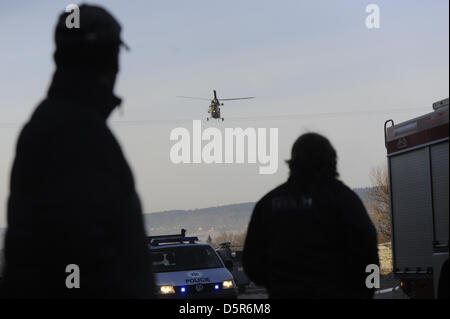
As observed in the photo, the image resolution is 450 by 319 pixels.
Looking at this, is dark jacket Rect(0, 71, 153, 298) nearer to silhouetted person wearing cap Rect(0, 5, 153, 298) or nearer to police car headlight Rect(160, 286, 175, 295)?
silhouetted person wearing cap Rect(0, 5, 153, 298)

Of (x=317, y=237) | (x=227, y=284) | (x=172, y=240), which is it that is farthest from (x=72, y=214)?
(x=172, y=240)

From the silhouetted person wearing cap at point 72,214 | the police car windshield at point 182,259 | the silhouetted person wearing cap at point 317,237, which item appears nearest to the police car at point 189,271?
the police car windshield at point 182,259

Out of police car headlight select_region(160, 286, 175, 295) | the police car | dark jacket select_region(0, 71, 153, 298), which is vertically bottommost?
police car headlight select_region(160, 286, 175, 295)

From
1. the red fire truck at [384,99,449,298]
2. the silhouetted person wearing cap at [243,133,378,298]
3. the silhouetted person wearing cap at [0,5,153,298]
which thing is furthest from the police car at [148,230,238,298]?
the silhouetted person wearing cap at [0,5,153,298]

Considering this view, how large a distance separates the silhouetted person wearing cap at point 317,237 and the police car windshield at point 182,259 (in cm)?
1173

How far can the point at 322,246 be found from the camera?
17.1 feet

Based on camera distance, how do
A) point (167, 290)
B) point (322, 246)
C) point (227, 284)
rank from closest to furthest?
point (322, 246) → point (167, 290) → point (227, 284)

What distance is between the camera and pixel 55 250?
285 cm

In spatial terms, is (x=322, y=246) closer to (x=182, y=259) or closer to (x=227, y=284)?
(x=227, y=284)

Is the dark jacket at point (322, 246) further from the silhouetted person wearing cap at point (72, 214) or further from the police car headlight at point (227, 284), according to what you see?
the police car headlight at point (227, 284)

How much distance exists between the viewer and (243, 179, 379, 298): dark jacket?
17.1 feet

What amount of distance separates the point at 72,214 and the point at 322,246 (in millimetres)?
2661
